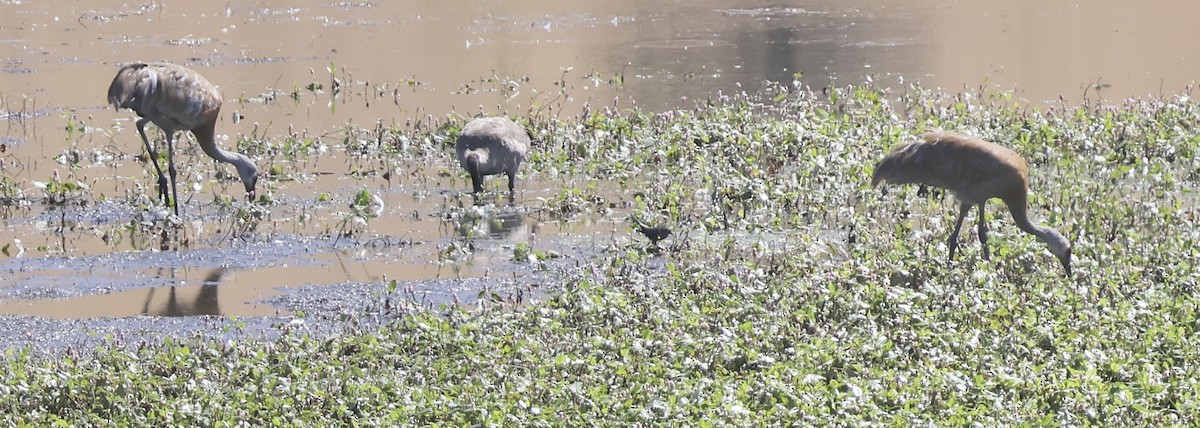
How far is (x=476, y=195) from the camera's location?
12.3 meters

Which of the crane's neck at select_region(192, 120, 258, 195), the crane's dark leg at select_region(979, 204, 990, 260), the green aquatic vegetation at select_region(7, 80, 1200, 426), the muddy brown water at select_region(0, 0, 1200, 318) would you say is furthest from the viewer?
the crane's neck at select_region(192, 120, 258, 195)

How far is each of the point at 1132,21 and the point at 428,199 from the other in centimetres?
1423

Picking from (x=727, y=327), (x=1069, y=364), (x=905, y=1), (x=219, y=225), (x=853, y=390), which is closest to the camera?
(x=853, y=390)

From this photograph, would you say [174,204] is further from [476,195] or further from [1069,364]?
[1069,364]

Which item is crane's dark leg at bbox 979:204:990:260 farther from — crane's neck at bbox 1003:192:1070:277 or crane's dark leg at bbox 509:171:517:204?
crane's dark leg at bbox 509:171:517:204

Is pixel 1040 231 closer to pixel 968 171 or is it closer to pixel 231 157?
pixel 968 171

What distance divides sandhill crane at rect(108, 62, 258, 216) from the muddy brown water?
13.1 inches

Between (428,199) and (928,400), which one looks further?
(428,199)

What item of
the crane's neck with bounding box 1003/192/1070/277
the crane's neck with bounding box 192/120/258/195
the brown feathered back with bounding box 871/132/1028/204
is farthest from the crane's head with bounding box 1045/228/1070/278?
the crane's neck with bounding box 192/120/258/195

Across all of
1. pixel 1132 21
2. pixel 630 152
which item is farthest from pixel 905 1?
pixel 630 152

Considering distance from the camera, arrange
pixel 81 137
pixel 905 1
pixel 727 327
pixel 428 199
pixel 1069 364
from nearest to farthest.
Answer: pixel 1069 364, pixel 727 327, pixel 428 199, pixel 81 137, pixel 905 1

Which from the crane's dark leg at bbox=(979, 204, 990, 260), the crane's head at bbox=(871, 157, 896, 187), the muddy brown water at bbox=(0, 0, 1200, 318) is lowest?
the muddy brown water at bbox=(0, 0, 1200, 318)

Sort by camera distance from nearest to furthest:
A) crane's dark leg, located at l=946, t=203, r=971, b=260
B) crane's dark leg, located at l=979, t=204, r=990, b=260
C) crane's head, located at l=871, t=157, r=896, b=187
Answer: crane's dark leg, located at l=946, t=203, r=971, b=260 < crane's dark leg, located at l=979, t=204, r=990, b=260 < crane's head, located at l=871, t=157, r=896, b=187

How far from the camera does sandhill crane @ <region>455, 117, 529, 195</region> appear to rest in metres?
A: 12.1
